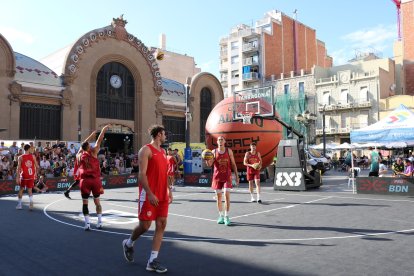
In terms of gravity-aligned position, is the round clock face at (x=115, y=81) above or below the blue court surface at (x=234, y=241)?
above

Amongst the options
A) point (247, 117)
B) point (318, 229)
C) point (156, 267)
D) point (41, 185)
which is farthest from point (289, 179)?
point (41, 185)

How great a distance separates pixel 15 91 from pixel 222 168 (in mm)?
23006

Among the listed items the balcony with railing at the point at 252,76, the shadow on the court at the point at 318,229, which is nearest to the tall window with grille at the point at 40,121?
the shadow on the court at the point at 318,229

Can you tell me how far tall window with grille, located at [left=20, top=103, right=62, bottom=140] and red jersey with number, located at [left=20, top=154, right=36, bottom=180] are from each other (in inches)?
679

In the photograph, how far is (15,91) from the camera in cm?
2667

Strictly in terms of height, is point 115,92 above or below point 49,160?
above

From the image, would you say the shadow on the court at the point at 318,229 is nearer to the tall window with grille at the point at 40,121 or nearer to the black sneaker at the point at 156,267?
the black sneaker at the point at 156,267

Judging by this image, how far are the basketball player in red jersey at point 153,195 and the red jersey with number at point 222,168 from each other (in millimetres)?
3651

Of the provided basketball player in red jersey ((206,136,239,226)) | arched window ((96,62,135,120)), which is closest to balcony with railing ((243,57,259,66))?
arched window ((96,62,135,120))

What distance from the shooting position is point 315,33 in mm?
70062

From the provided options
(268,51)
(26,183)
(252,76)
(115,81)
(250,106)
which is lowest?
(26,183)

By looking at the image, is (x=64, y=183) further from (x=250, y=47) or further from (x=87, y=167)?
(x=250, y=47)

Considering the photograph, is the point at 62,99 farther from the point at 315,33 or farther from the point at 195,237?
the point at 315,33

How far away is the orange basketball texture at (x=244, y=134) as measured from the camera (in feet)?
60.7
